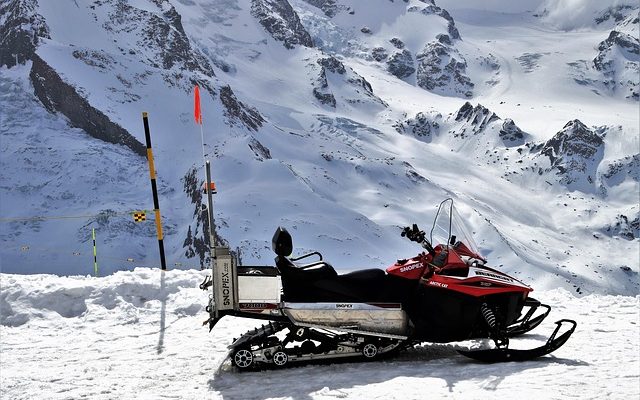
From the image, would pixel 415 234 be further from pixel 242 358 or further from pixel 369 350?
pixel 242 358

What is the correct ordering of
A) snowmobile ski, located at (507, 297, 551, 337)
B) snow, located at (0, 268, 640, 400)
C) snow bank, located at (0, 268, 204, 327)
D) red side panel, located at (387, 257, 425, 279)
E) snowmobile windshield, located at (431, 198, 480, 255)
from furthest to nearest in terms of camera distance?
snow bank, located at (0, 268, 204, 327)
snowmobile ski, located at (507, 297, 551, 337)
snowmobile windshield, located at (431, 198, 480, 255)
red side panel, located at (387, 257, 425, 279)
snow, located at (0, 268, 640, 400)

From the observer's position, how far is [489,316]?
27.3 ft

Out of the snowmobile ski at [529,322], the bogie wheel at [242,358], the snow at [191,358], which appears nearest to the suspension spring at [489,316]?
the snow at [191,358]

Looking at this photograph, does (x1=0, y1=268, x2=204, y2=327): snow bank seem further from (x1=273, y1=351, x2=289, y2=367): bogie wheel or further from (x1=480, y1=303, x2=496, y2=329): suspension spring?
(x1=480, y1=303, x2=496, y2=329): suspension spring

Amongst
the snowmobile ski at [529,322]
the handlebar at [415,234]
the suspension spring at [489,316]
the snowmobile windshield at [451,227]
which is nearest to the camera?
the handlebar at [415,234]

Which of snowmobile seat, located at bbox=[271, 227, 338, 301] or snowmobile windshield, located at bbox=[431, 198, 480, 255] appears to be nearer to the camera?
snowmobile seat, located at bbox=[271, 227, 338, 301]

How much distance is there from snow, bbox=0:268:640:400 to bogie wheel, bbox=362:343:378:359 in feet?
0.40

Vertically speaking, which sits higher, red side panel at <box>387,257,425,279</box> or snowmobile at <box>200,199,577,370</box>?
red side panel at <box>387,257,425,279</box>

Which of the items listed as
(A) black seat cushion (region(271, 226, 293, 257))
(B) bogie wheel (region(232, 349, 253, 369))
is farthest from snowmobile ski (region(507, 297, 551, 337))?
(B) bogie wheel (region(232, 349, 253, 369))

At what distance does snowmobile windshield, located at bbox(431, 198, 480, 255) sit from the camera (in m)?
8.91

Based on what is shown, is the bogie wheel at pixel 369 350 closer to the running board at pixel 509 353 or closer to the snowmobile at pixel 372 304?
the snowmobile at pixel 372 304

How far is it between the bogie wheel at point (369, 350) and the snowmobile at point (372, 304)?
0.04ft

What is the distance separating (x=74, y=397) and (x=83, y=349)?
2045 mm

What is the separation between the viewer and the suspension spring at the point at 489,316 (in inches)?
327
